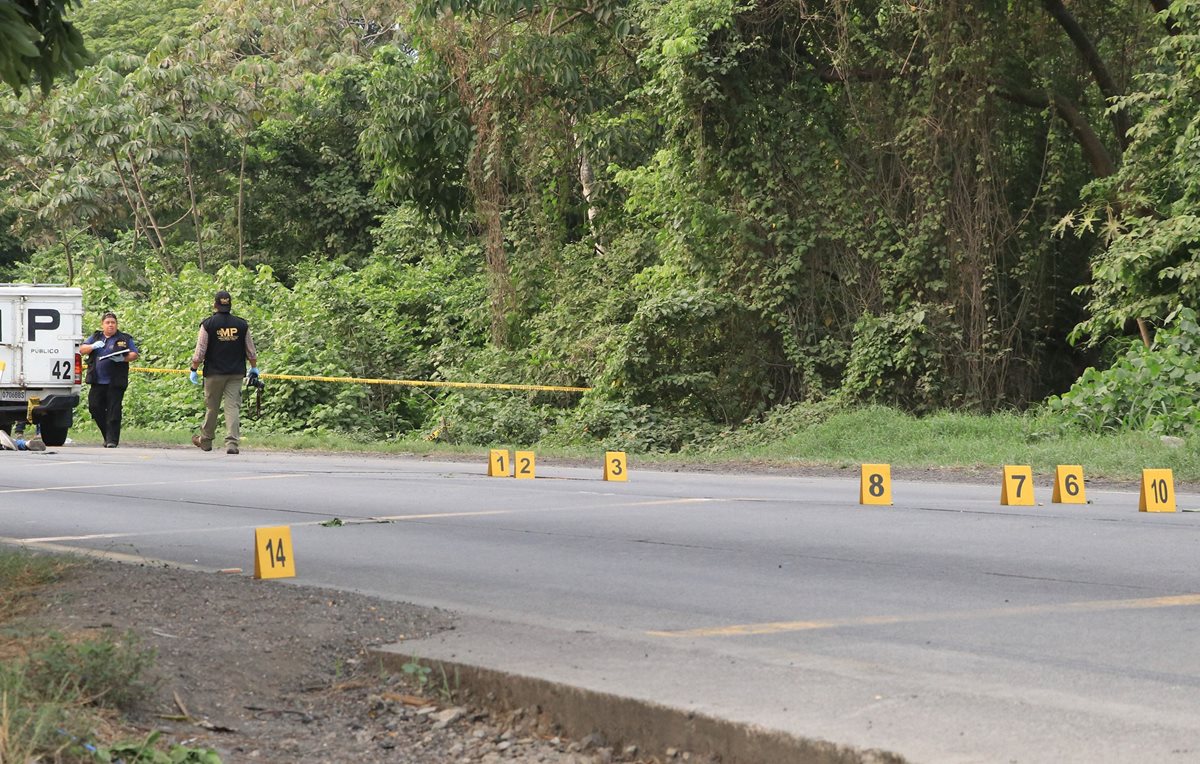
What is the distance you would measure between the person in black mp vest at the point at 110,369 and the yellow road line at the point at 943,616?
18.7 m

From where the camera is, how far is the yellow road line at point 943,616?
745cm

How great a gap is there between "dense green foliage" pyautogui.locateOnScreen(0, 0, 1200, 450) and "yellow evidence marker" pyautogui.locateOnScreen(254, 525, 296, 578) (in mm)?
14762

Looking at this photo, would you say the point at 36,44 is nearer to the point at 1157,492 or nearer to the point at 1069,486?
the point at 1157,492

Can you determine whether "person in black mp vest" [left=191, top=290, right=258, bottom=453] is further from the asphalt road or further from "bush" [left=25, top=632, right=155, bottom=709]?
"bush" [left=25, top=632, right=155, bottom=709]

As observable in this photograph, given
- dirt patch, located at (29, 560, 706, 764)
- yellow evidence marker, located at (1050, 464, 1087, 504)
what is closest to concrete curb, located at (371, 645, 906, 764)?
dirt patch, located at (29, 560, 706, 764)

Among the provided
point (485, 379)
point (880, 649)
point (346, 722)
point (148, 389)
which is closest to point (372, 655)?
point (346, 722)

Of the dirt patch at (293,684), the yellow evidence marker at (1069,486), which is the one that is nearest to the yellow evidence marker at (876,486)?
the yellow evidence marker at (1069,486)

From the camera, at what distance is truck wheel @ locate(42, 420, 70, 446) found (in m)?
24.8

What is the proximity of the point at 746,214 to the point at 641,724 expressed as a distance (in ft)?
66.9

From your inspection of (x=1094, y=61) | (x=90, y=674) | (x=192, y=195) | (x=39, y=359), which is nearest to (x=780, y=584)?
(x=90, y=674)

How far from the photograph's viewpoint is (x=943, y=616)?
25.9 ft

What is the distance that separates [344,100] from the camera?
40938 millimetres

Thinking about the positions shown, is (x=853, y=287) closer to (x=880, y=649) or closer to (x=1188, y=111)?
(x=1188, y=111)

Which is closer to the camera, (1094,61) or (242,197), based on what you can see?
(1094,61)
